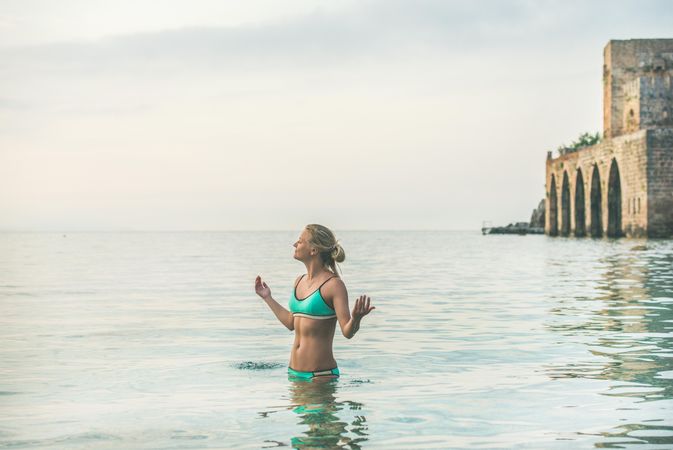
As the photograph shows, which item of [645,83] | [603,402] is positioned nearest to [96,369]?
[603,402]

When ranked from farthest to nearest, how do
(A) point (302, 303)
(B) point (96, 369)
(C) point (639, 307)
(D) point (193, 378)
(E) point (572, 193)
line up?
1. (E) point (572, 193)
2. (C) point (639, 307)
3. (B) point (96, 369)
4. (D) point (193, 378)
5. (A) point (302, 303)

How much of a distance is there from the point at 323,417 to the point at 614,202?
195 feet

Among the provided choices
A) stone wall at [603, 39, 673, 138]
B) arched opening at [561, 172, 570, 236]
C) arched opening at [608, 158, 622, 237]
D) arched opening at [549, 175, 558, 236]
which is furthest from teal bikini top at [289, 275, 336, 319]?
arched opening at [549, 175, 558, 236]

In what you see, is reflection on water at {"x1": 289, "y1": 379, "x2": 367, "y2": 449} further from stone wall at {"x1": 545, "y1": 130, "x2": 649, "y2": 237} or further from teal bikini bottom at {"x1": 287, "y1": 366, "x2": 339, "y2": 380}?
stone wall at {"x1": 545, "y1": 130, "x2": 649, "y2": 237}

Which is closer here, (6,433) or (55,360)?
(6,433)

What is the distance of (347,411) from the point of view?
709 centimetres

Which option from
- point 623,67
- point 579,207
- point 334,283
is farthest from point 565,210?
point 334,283

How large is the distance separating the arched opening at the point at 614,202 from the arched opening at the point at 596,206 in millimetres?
2550

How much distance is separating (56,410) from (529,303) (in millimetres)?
11322

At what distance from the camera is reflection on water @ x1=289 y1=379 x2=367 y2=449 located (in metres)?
6.10

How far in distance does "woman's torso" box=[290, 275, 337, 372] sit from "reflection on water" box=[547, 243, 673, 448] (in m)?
2.15

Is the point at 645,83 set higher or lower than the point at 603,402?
higher

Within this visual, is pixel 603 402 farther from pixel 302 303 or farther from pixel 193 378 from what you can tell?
pixel 193 378

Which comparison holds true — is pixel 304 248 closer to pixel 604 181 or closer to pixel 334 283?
pixel 334 283
